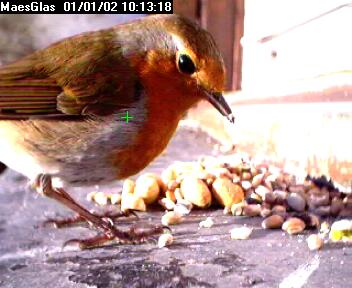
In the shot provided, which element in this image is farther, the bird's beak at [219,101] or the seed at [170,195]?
A: the seed at [170,195]

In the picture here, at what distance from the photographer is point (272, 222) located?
1.55 m

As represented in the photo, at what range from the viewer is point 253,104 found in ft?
9.02

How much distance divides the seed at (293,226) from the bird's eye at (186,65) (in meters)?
0.51

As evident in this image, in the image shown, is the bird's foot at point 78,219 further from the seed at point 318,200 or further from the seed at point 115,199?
the seed at point 318,200

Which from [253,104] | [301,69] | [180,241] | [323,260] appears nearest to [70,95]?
[180,241]

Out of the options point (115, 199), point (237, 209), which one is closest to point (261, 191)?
point (237, 209)

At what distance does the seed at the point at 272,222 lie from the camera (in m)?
1.55

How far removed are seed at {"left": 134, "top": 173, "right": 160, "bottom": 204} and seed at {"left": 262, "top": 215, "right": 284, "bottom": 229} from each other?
39cm

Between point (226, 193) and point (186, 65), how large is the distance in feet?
1.71

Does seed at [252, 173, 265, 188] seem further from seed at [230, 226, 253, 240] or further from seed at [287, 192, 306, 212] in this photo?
seed at [230, 226, 253, 240]

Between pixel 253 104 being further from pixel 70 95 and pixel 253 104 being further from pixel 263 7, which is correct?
pixel 70 95

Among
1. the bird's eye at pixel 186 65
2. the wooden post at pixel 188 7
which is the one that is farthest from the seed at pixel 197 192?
the wooden post at pixel 188 7

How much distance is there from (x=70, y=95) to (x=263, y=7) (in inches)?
57.5

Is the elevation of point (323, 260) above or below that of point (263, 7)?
below
